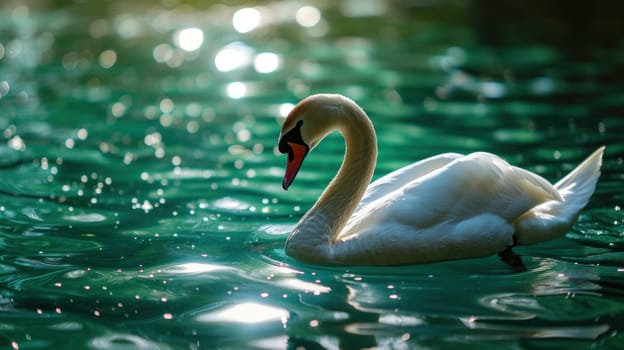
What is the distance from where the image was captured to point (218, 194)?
8.32 m

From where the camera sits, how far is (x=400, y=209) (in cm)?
608

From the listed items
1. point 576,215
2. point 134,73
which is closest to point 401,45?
point 134,73

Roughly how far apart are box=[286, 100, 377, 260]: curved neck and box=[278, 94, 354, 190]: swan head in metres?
0.05

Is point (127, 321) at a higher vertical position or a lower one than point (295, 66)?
lower

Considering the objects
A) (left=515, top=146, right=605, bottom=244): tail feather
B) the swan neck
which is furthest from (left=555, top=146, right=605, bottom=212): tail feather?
the swan neck

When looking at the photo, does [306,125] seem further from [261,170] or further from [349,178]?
[261,170]

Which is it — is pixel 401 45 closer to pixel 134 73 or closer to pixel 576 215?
pixel 134 73

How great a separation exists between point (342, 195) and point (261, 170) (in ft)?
9.95

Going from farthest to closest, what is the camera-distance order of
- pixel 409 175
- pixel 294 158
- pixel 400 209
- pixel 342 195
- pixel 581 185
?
pixel 581 185, pixel 409 175, pixel 342 195, pixel 294 158, pixel 400 209

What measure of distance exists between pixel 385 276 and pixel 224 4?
2063cm

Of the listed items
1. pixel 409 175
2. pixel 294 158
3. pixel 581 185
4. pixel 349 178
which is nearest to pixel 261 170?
pixel 409 175

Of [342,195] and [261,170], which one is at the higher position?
[261,170]

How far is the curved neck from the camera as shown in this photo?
242 inches

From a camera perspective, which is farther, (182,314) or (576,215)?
(576,215)
